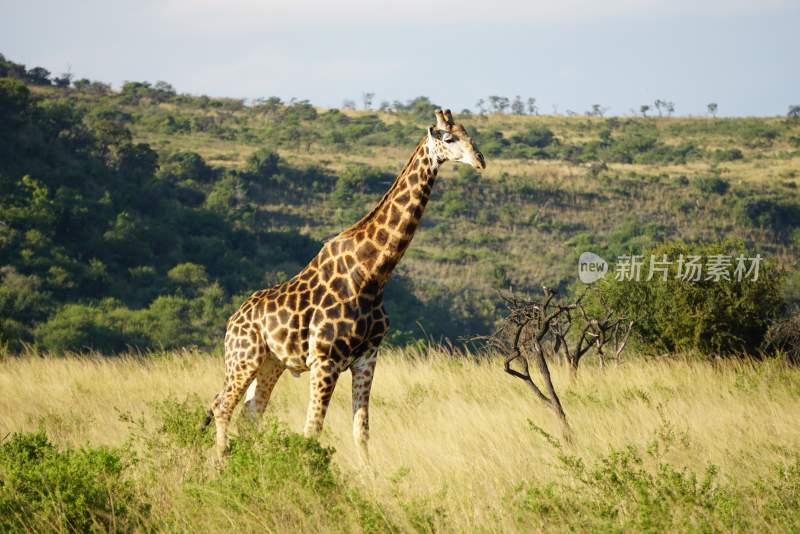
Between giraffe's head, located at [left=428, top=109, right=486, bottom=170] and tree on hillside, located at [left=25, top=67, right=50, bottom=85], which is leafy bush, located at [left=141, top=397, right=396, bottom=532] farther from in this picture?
tree on hillside, located at [left=25, top=67, right=50, bottom=85]

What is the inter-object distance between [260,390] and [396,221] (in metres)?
1.90

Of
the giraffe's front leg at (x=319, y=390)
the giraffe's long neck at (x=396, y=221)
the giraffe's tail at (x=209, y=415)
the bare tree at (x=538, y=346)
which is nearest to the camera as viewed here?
the giraffe's front leg at (x=319, y=390)

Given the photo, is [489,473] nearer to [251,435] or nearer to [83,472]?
[251,435]

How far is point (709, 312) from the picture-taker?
1466cm

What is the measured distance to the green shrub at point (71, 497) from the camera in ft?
20.4

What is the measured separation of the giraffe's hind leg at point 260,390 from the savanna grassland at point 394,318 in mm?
369

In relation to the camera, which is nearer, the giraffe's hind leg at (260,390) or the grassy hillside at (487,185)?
the giraffe's hind leg at (260,390)

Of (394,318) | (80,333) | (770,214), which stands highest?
(770,214)

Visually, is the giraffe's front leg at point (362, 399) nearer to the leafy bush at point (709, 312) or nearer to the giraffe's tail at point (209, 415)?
the giraffe's tail at point (209, 415)

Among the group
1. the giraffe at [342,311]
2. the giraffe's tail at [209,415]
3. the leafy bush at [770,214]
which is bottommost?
the leafy bush at [770,214]

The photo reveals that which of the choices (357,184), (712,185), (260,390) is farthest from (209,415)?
(712,185)

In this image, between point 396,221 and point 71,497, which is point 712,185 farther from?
point 71,497

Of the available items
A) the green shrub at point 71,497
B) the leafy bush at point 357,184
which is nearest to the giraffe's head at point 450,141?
the green shrub at point 71,497

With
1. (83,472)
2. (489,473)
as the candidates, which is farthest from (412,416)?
(83,472)
